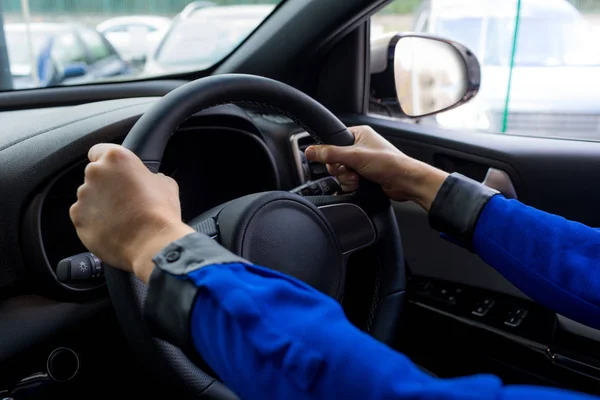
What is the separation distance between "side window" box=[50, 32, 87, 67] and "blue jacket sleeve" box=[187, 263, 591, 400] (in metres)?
1.64

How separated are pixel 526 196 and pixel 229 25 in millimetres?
942

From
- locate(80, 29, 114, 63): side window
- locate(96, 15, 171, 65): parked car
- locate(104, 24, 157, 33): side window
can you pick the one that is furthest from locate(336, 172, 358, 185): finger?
locate(104, 24, 157, 33): side window

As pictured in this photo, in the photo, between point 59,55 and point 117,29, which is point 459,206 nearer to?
point 59,55

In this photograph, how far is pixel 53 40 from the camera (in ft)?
7.73

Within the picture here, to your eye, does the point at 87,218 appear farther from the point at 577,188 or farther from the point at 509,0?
the point at 509,0

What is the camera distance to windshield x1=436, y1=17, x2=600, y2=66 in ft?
6.64

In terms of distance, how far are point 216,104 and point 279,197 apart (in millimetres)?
173

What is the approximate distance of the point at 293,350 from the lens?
60 centimetres

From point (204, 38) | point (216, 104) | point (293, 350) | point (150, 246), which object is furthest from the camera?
point (204, 38)

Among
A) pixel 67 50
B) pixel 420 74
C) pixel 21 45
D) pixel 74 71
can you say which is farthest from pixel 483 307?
pixel 67 50

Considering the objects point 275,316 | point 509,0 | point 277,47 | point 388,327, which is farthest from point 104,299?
point 509,0

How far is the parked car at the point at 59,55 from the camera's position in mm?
1728

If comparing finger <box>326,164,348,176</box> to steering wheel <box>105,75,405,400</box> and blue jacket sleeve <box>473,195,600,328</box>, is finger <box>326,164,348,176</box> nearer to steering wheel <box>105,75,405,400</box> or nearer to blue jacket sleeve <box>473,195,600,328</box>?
steering wheel <box>105,75,405,400</box>

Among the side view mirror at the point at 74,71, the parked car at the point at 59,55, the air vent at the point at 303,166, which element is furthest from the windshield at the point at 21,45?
the air vent at the point at 303,166
